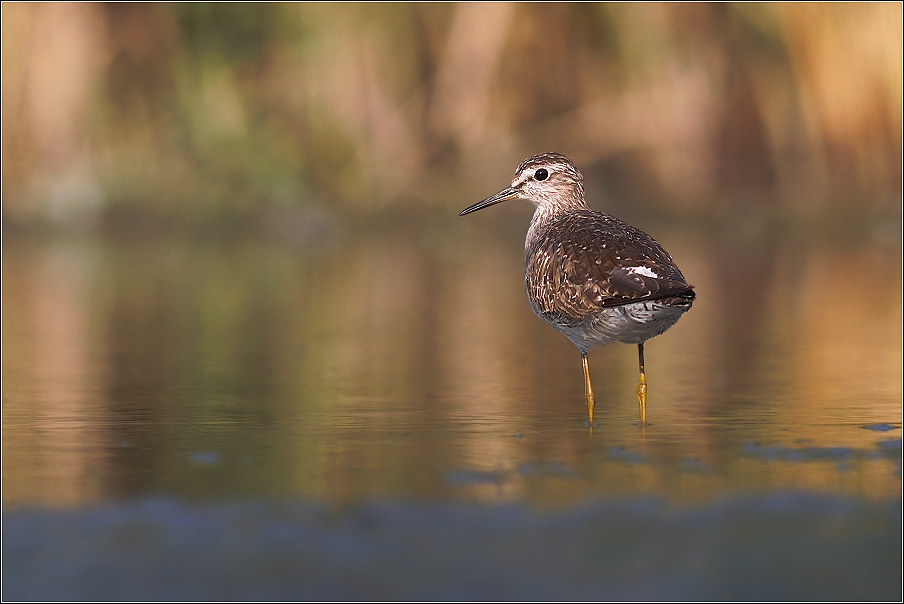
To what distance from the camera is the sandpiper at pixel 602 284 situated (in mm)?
5001

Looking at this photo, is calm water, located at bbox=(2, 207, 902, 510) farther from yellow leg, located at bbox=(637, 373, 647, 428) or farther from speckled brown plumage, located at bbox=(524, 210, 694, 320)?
speckled brown plumage, located at bbox=(524, 210, 694, 320)

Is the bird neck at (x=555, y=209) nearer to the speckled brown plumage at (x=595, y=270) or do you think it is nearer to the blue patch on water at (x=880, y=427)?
the speckled brown plumage at (x=595, y=270)

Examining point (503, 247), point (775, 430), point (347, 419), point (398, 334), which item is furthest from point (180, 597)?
point (503, 247)

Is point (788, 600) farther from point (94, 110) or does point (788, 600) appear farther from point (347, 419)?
point (94, 110)

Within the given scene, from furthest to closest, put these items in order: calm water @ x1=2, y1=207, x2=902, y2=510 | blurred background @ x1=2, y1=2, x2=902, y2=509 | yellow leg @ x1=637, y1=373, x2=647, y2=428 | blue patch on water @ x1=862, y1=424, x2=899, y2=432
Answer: blurred background @ x1=2, y1=2, x2=902, y2=509
yellow leg @ x1=637, y1=373, x2=647, y2=428
blue patch on water @ x1=862, y1=424, x2=899, y2=432
calm water @ x1=2, y1=207, x2=902, y2=510

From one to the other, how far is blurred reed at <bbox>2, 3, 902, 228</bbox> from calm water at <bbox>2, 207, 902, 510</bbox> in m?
1.14

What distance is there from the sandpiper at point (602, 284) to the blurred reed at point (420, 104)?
21.0 feet

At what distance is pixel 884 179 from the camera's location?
12.3m

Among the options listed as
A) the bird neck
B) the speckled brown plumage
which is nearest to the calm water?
the speckled brown plumage

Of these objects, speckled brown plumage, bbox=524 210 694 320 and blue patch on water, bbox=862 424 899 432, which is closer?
blue patch on water, bbox=862 424 899 432

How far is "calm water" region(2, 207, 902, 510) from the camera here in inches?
161

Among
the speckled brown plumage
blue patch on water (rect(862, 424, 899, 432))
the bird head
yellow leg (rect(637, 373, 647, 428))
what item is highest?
the bird head

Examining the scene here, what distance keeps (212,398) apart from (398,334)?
6.77 feet

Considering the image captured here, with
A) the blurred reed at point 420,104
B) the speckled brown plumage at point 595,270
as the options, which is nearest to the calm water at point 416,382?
the speckled brown plumage at point 595,270
